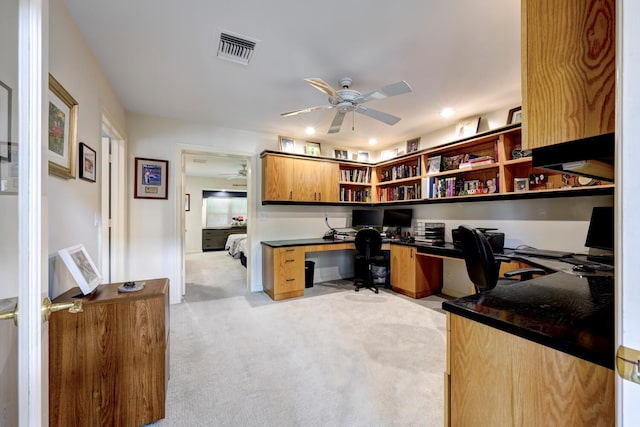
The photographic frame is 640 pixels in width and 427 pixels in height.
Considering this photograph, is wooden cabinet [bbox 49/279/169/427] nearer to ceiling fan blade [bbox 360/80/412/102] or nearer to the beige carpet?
the beige carpet

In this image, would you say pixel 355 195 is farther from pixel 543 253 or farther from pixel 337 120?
pixel 543 253

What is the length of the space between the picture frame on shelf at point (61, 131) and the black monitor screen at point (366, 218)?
3941 millimetres

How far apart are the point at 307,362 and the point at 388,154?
3.91 meters

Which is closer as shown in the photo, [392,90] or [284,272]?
→ [392,90]

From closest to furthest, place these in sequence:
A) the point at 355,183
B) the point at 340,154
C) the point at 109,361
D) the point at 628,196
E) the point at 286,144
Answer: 1. the point at 628,196
2. the point at 109,361
3. the point at 286,144
4. the point at 355,183
5. the point at 340,154

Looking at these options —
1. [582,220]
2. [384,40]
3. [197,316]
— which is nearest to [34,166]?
[384,40]

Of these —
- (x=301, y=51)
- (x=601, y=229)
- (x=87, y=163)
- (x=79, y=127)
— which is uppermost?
(x=301, y=51)

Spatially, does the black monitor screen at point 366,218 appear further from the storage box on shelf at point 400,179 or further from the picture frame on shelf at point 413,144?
the picture frame on shelf at point 413,144

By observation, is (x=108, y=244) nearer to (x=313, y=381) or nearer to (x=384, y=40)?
(x=313, y=381)

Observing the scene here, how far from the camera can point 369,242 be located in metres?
4.02

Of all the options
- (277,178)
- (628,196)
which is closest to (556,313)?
(628,196)

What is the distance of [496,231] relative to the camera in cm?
326

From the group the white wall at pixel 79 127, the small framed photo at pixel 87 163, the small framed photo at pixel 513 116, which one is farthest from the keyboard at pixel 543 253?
the small framed photo at pixel 87 163

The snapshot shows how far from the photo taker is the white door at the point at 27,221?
0.65m
